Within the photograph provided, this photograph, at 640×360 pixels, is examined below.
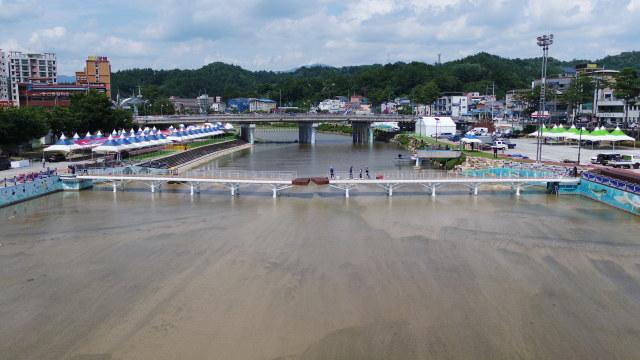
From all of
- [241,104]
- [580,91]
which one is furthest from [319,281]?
[241,104]

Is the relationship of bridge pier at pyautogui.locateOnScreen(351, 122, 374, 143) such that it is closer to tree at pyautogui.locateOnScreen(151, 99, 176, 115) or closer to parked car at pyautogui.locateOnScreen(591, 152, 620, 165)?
tree at pyautogui.locateOnScreen(151, 99, 176, 115)

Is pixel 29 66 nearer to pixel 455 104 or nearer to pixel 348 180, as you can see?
pixel 455 104

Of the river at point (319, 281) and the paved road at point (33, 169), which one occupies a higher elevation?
the paved road at point (33, 169)

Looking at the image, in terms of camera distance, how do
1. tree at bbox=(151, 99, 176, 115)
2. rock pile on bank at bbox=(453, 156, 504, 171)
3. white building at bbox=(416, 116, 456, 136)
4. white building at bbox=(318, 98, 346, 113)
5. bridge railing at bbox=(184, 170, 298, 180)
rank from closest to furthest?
bridge railing at bbox=(184, 170, 298, 180), rock pile on bank at bbox=(453, 156, 504, 171), white building at bbox=(416, 116, 456, 136), tree at bbox=(151, 99, 176, 115), white building at bbox=(318, 98, 346, 113)

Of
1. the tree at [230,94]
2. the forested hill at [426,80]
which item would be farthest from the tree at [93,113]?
the tree at [230,94]

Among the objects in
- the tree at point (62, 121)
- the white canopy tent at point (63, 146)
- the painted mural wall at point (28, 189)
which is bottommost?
the painted mural wall at point (28, 189)

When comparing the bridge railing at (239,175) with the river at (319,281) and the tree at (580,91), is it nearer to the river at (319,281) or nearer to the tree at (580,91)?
the river at (319,281)

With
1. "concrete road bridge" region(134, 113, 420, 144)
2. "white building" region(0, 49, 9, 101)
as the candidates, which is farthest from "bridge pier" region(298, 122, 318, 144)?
"white building" region(0, 49, 9, 101)
